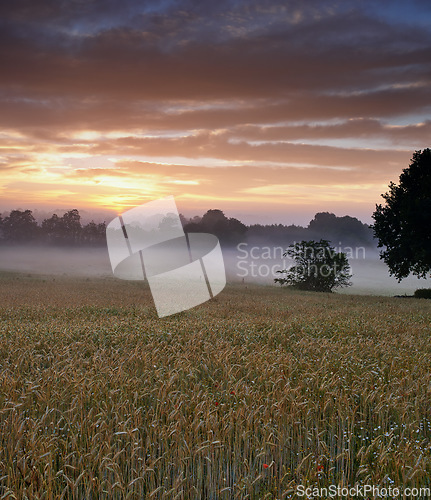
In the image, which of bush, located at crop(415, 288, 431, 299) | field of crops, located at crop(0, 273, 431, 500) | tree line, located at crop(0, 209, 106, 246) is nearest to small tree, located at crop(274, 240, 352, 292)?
bush, located at crop(415, 288, 431, 299)

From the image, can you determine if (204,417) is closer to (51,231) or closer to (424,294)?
(424,294)

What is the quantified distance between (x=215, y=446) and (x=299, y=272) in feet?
163

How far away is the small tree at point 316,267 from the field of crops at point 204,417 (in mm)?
40297

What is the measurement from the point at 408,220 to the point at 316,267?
2002cm

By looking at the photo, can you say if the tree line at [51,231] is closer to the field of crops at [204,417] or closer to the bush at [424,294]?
the bush at [424,294]

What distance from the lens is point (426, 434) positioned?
20.9 feet

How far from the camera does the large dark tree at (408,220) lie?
107 ft

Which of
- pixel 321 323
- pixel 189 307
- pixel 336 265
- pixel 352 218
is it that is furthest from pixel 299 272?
pixel 352 218

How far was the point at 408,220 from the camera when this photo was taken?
3294 cm

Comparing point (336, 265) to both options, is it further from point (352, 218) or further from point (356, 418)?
point (352, 218)

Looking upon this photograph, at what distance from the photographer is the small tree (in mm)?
52125

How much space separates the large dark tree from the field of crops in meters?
22.9

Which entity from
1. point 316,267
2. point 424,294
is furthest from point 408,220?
point 316,267

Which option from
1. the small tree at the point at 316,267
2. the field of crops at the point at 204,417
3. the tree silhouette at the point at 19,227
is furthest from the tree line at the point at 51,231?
the field of crops at the point at 204,417
